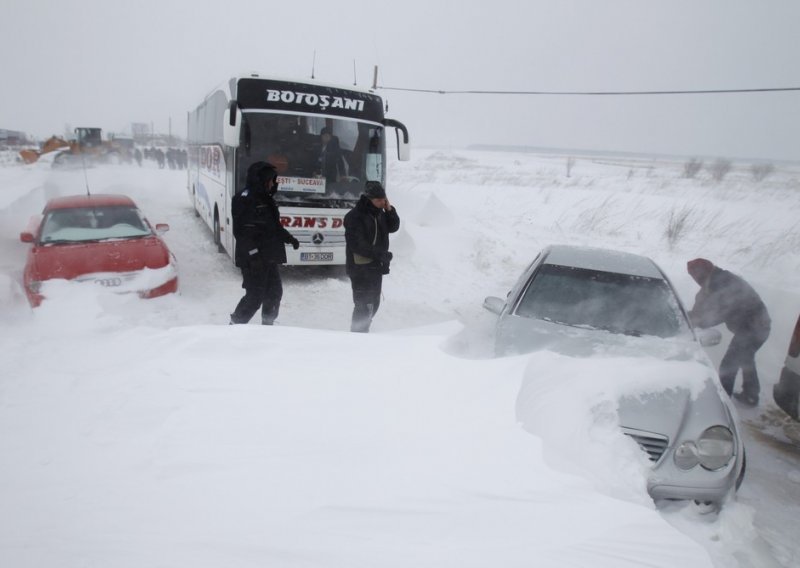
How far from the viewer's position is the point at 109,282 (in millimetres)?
5613

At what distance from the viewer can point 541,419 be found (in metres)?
2.38

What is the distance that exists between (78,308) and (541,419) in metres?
4.61

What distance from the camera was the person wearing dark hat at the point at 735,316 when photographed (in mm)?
5016

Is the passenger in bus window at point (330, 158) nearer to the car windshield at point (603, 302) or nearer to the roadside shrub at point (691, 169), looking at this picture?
the car windshield at point (603, 302)

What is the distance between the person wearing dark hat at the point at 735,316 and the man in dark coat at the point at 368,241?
3.36m

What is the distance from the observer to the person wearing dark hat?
5.02 m

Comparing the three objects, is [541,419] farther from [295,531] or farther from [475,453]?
[295,531]

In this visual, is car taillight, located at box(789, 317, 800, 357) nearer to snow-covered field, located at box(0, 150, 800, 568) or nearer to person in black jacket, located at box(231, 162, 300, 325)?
snow-covered field, located at box(0, 150, 800, 568)

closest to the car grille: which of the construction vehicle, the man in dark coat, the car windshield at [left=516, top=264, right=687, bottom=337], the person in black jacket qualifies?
the car windshield at [left=516, top=264, right=687, bottom=337]

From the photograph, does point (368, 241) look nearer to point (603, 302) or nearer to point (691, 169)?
point (603, 302)

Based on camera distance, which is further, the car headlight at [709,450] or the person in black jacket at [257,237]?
the person in black jacket at [257,237]

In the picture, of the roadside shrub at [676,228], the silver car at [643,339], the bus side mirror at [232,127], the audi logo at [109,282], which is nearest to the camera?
the silver car at [643,339]

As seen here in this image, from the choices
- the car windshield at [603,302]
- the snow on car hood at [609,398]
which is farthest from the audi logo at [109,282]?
the snow on car hood at [609,398]

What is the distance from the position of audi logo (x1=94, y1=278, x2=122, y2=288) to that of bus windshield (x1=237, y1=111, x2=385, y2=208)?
8.39 feet
